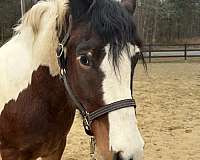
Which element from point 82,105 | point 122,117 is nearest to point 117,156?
point 122,117

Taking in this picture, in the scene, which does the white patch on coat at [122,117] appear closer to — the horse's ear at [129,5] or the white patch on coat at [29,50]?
the horse's ear at [129,5]

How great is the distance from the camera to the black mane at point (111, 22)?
2113 mm

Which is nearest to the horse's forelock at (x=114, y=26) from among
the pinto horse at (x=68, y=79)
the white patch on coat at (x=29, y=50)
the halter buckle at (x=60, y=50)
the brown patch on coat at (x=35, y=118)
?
the pinto horse at (x=68, y=79)

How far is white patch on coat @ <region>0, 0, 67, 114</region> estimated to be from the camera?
102 inches

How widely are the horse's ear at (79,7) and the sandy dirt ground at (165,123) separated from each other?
3708mm

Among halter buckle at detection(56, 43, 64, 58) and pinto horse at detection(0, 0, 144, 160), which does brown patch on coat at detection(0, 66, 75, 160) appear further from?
halter buckle at detection(56, 43, 64, 58)

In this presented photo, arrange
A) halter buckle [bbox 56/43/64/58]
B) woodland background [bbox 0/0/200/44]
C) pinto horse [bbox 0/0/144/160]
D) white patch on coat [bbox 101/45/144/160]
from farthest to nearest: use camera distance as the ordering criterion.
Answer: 1. woodland background [bbox 0/0/200/44]
2. halter buckle [bbox 56/43/64/58]
3. pinto horse [bbox 0/0/144/160]
4. white patch on coat [bbox 101/45/144/160]

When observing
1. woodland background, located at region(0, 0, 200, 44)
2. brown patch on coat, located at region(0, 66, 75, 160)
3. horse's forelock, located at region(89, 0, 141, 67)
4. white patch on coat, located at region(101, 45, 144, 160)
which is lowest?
woodland background, located at region(0, 0, 200, 44)

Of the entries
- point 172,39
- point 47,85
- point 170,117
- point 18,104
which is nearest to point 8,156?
point 18,104

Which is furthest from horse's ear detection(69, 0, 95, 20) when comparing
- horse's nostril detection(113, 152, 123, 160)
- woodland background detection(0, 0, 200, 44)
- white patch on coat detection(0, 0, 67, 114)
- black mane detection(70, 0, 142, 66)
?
woodland background detection(0, 0, 200, 44)

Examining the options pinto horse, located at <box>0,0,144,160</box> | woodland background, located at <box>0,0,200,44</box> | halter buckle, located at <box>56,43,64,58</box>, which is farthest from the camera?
woodland background, located at <box>0,0,200,44</box>

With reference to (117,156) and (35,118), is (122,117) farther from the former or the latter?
(35,118)

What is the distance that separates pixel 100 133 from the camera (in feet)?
6.91

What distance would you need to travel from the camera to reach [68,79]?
2.34 metres
